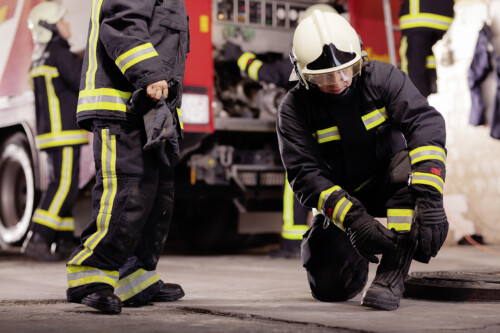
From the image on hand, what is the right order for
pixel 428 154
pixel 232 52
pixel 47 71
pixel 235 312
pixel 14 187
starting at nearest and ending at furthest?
pixel 235 312 < pixel 428 154 < pixel 47 71 < pixel 232 52 < pixel 14 187

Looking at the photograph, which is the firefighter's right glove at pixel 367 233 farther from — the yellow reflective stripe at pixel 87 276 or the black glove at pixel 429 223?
the yellow reflective stripe at pixel 87 276

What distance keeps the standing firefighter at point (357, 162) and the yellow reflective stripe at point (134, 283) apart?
2.30 ft

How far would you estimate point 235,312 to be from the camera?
3520mm

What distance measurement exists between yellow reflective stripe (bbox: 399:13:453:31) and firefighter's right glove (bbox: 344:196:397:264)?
3.30 m

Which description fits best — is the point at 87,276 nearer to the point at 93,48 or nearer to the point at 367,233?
the point at 93,48

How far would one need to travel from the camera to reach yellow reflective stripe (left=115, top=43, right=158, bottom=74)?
3.63m

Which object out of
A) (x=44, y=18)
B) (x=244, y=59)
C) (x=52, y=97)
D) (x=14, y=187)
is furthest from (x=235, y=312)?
(x=14, y=187)

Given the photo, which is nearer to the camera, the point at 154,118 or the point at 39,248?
the point at 154,118

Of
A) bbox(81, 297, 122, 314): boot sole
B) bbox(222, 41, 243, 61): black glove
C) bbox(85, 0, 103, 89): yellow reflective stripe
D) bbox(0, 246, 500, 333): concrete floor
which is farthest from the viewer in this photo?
bbox(222, 41, 243, 61): black glove

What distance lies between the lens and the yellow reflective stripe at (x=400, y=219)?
3.74 m

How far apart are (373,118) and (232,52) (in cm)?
330

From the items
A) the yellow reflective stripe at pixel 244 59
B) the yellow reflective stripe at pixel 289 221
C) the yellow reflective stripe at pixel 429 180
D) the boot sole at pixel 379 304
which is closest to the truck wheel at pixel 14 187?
the yellow reflective stripe at pixel 244 59

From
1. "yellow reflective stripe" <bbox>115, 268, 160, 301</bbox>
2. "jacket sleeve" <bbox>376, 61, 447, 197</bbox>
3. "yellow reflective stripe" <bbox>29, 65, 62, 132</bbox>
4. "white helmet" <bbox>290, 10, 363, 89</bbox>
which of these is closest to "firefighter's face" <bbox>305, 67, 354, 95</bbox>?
"white helmet" <bbox>290, 10, 363, 89</bbox>

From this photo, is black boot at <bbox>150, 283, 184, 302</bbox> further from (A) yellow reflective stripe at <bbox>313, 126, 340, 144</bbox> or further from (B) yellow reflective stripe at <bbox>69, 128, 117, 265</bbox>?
(A) yellow reflective stripe at <bbox>313, 126, 340, 144</bbox>
